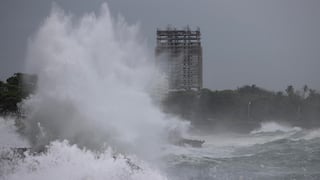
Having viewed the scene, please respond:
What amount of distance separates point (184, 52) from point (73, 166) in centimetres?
8298

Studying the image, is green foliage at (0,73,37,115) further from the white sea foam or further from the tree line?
the tree line

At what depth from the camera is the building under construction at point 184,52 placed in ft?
313

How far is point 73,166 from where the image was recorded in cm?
1550

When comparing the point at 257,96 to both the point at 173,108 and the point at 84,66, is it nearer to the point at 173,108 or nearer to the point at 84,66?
the point at 173,108

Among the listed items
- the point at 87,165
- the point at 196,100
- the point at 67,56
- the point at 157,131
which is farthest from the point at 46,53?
the point at 196,100

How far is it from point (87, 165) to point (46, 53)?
735 cm

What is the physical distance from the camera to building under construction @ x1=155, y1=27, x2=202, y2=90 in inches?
3752

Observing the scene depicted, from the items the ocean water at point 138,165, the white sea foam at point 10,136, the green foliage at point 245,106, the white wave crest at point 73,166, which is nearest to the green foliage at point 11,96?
the white sea foam at point 10,136

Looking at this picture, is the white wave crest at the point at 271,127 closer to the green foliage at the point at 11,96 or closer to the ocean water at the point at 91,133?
the green foliage at the point at 11,96

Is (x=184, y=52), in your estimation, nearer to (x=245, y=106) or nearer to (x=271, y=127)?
(x=245, y=106)

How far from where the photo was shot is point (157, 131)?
24812mm

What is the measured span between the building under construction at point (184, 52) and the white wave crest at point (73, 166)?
77.3 metres

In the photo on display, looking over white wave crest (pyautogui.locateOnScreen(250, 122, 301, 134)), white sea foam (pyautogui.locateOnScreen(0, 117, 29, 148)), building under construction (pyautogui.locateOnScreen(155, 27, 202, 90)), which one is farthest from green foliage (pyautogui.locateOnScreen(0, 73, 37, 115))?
building under construction (pyautogui.locateOnScreen(155, 27, 202, 90))

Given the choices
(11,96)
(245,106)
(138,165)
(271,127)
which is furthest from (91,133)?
(245,106)
